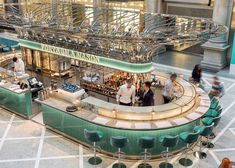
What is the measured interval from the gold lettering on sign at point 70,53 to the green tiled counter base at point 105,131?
1.89 metres

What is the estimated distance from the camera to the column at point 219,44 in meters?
13.7

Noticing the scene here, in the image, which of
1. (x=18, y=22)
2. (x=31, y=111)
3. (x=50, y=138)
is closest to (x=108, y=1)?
(x=18, y=22)

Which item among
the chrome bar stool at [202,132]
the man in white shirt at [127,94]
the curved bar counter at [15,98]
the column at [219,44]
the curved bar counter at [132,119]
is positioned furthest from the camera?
the column at [219,44]

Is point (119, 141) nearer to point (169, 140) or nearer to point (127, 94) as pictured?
point (169, 140)

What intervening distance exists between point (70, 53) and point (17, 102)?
2.36 metres

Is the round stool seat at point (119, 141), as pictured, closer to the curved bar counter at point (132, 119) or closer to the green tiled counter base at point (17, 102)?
the curved bar counter at point (132, 119)

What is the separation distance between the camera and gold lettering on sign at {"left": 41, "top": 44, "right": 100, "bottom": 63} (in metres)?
9.17

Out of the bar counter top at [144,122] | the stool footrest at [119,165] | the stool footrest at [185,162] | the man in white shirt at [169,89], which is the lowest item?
the stool footrest at [119,165]

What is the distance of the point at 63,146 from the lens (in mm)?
8250

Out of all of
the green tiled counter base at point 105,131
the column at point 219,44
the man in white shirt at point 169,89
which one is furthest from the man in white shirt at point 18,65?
the column at point 219,44

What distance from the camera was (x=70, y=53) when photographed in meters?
9.73

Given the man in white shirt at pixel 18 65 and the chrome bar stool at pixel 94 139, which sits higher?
the man in white shirt at pixel 18 65

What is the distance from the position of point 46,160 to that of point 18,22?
616cm

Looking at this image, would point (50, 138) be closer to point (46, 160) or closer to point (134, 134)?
point (46, 160)
